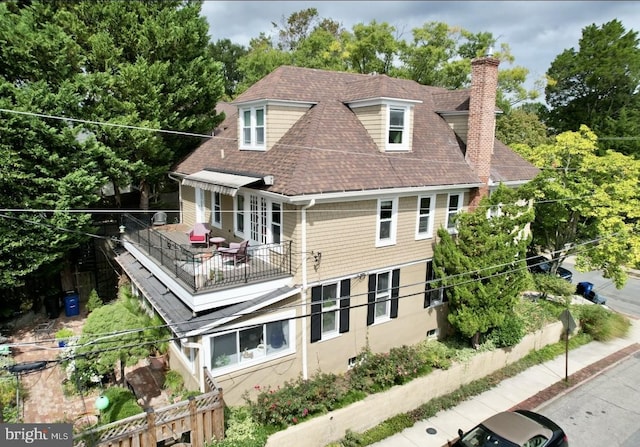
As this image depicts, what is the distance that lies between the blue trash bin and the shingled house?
337 centimetres

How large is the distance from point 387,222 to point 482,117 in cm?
650

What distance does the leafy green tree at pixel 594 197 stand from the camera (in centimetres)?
1820

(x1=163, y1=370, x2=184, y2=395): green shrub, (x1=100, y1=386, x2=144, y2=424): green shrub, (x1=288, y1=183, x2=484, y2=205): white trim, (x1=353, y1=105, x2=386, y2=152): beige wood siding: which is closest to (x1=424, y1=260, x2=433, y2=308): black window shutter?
(x1=288, y1=183, x2=484, y2=205): white trim

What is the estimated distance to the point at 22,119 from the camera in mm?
14508

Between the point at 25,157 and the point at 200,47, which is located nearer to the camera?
the point at 25,157

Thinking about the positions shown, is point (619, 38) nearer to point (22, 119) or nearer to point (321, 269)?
point (321, 269)

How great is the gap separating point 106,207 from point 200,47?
32.9ft

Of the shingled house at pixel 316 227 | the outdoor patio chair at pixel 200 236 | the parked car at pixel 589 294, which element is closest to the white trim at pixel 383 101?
the shingled house at pixel 316 227

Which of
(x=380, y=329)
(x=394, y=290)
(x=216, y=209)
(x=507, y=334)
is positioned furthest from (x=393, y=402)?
(x=216, y=209)

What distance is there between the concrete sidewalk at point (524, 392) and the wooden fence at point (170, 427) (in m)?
5.17

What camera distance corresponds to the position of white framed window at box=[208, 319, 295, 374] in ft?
37.6

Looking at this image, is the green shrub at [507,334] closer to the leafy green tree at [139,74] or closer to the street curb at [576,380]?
the street curb at [576,380]

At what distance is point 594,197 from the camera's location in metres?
18.4

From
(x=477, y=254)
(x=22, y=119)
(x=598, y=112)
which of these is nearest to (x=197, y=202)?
(x=22, y=119)
